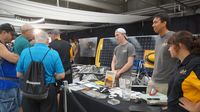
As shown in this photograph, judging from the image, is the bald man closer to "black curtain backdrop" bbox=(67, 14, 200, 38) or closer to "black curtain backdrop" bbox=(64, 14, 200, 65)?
"black curtain backdrop" bbox=(64, 14, 200, 65)

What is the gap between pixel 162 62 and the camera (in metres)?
2.22

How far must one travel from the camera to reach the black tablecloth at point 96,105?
5.92 feet

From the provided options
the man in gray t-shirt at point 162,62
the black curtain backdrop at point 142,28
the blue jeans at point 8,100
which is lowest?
the blue jeans at point 8,100

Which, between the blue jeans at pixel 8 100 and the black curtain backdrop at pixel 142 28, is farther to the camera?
the black curtain backdrop at pixel 142 28

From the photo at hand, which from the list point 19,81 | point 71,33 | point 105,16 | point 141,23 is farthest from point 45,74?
point 71,33

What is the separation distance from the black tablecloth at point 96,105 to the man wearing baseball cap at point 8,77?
0.64 m

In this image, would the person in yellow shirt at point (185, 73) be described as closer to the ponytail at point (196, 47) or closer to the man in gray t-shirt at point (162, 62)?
the ponytail at point (196, 47)

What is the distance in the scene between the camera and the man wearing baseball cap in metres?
2.34

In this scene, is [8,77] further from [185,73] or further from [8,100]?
[185,73]

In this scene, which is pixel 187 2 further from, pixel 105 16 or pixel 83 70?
pixel 83 70

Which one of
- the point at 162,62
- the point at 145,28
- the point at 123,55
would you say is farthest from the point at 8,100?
the point at 145,28

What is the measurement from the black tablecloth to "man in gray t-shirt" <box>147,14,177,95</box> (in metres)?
0.38

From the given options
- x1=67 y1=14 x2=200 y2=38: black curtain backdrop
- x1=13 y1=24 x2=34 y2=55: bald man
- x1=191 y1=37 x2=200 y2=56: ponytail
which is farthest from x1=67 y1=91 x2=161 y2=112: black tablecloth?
x1=67 y1=14 x2=200 y2=38: black curtain backdrop

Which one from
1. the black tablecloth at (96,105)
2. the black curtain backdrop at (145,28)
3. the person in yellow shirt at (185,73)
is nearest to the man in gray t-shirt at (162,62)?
the black tablecloth at (96,105)
